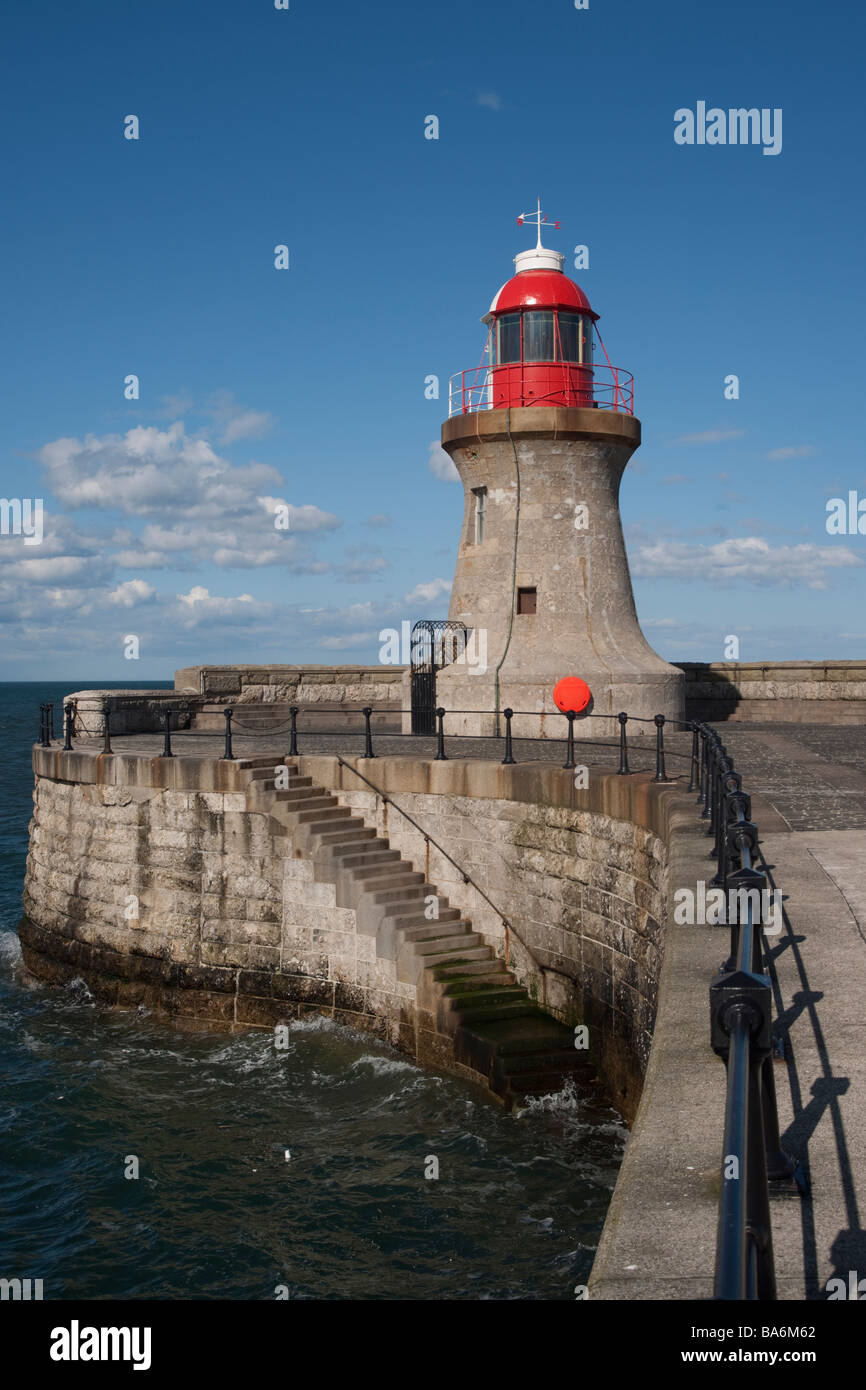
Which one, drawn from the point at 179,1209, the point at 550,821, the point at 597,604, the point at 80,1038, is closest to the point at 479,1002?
the point at 550,821

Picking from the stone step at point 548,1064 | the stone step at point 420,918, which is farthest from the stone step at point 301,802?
the stone step at point 548,1064

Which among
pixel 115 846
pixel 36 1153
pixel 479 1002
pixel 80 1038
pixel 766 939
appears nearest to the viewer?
pixel 766 939

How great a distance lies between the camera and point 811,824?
994cm

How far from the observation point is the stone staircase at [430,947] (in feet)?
38.2

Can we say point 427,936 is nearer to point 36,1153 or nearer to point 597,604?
point 36,1153

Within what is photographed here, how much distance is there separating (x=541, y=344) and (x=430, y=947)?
9860 millimetres

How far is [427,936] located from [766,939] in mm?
7415

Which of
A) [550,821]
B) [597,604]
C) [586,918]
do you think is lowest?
[586,918]

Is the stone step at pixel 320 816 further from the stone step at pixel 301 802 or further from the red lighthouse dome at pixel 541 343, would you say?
the red lighthouse dome at pixel 541 343

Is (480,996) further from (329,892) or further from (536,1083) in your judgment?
(329,892)

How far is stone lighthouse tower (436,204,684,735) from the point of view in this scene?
1855 cm

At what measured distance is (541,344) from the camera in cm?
1878

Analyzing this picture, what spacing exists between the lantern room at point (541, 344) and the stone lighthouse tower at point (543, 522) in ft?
0.06

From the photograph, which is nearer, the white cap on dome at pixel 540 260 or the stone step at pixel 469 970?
the stone step at pixel 469 970
